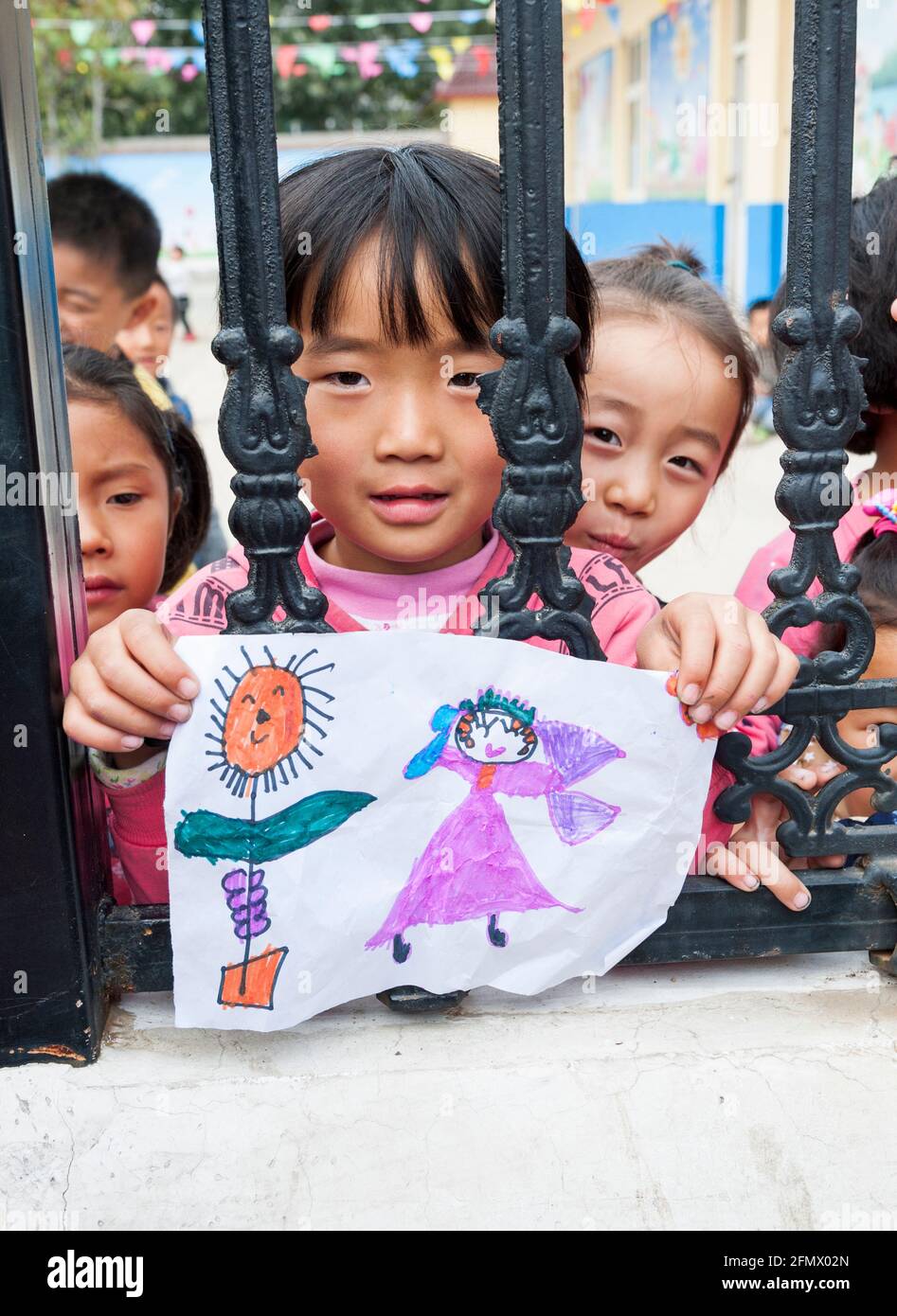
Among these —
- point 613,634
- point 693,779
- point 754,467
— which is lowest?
point 754,467

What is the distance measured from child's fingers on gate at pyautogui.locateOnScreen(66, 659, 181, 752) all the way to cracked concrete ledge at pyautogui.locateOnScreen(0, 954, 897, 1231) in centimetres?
40

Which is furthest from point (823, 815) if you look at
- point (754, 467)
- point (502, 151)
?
point (754, 467)

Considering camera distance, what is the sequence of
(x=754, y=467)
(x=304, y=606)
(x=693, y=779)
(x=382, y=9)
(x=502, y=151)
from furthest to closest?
(x=382, y=9) → (x=754, y=467) → (x=693, y=779) → (x=304, y=606) → (x=502, y=151)

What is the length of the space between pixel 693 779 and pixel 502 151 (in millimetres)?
708

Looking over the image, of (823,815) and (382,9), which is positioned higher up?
(382,9)

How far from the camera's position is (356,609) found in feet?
5.82

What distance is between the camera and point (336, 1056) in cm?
142

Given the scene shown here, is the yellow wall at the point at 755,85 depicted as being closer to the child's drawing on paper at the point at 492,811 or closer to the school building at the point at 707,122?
the school building at the point at 707,122

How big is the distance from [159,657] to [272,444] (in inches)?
10.0

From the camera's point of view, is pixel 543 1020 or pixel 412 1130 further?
pixel 543 1020

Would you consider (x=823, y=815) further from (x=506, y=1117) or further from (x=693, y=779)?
(x=506, y=1117)

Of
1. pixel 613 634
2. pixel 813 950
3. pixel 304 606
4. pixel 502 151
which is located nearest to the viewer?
pixel 502 151

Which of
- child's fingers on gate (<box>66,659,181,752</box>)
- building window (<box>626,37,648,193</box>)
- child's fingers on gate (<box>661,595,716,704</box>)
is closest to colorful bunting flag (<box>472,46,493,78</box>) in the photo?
building window (<box>626,37,648,193</box>)

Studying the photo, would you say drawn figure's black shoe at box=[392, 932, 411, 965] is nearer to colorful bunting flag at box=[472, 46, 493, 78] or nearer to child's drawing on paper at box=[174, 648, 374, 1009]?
child's drawing on paper at box=[174, 648, 374, 1009]
